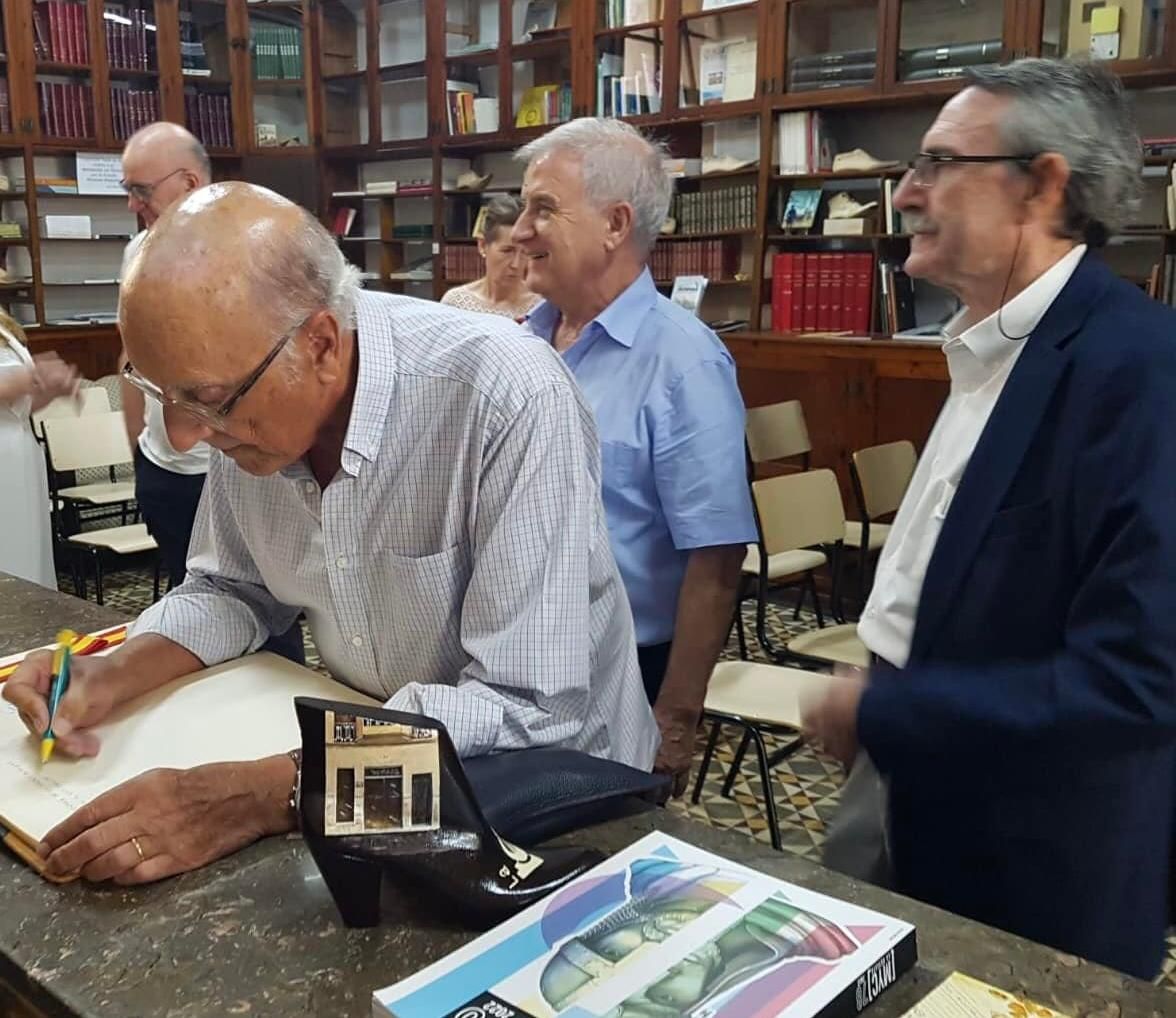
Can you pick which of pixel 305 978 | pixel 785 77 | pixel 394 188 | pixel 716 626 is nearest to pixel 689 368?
pixel 716 626

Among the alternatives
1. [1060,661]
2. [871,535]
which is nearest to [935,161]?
[1060,661]

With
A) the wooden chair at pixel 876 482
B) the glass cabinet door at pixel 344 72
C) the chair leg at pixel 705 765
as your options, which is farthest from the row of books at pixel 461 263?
the chair leg at pixel 705 765

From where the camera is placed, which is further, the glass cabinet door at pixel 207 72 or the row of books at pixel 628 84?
the glass cabinet door at pixel 207 72

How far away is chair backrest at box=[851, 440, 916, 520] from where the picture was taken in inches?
148

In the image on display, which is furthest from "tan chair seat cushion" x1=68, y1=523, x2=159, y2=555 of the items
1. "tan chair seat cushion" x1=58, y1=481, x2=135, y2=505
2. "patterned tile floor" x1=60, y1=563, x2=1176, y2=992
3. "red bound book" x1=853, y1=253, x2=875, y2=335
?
"red bound book" x1=853, y1=253, x2=875, y2=335

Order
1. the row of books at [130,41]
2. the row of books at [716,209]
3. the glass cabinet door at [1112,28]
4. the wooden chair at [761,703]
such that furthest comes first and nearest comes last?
the row of books at [130,41], the row of books at [716,209], the glass cabinet door at [1112,28], the wooden chair at [761,703]

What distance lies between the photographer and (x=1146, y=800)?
4.06ft

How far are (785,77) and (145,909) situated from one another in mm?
4885

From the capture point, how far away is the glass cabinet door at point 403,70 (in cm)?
679

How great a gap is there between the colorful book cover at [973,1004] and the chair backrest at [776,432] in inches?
149

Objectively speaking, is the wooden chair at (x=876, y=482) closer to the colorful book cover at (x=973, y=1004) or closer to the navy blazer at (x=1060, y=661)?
the navy blazer at (x=1060, y=661)

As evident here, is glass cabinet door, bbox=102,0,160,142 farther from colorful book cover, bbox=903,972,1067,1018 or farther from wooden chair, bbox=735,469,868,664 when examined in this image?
colorful book cover, bbox=903,972,1067,1018

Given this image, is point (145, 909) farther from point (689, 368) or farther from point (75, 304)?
point (75, 304)

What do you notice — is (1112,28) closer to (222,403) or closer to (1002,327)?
(1002,327)
